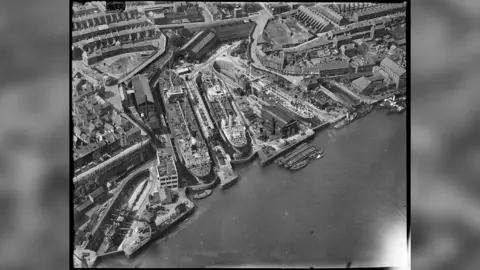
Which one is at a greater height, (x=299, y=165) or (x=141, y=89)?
(x=141, y=89)

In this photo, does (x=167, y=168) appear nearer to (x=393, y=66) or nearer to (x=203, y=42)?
(x=203, y=42)

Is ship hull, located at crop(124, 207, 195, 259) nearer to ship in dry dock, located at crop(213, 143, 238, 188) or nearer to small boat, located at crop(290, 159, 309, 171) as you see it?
ship in dry dock, located at crop(213, 143, 238, 188)

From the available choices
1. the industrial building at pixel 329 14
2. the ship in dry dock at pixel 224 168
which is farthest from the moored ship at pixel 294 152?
the industrial building at pixel 329 14

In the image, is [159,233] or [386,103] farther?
[386,103]

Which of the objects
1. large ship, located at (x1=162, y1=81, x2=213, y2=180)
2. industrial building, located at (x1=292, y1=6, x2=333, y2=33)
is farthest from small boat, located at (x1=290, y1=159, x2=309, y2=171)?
industrial building, located at (x1=292, y1=6, x2=333, y2=33)

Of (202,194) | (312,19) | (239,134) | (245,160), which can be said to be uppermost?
(312,19)

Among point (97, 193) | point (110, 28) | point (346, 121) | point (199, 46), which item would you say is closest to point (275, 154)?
point (346, 121)
